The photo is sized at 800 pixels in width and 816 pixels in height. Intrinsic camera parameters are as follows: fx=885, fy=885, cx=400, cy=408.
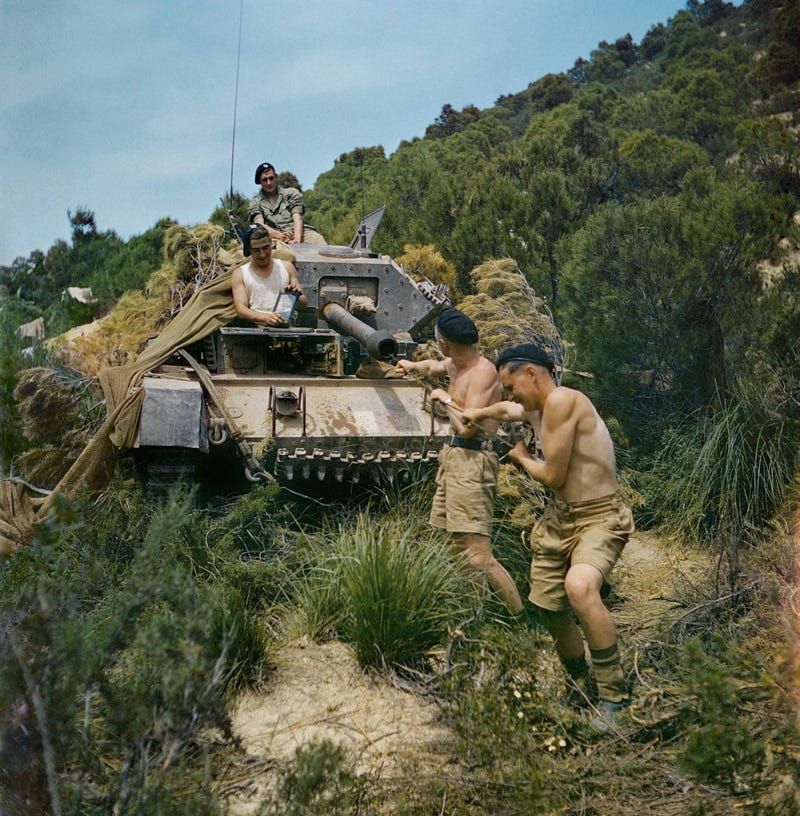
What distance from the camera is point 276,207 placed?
9.34m

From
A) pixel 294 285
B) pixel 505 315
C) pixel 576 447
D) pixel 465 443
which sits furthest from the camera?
pixel 505 315

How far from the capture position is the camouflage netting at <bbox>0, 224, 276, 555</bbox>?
600cm

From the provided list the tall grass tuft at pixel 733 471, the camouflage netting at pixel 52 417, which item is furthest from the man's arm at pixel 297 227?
the tall grass tuft at pixel 733 471

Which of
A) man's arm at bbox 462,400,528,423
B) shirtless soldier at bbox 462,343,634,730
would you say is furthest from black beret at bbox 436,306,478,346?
shirtless soldier at bbox 462,343,634,730

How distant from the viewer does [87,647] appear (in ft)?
9.95

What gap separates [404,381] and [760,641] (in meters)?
3.36

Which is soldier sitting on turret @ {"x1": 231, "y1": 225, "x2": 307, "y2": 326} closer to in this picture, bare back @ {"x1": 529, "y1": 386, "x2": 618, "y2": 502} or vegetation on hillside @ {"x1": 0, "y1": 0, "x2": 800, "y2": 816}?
vegetation on hillside @ {"x1": 0, "y1": 0, "x2": 800, "y2": 816}

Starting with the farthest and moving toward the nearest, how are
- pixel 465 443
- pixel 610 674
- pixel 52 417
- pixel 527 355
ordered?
1. pixel 52 417
2. pixel 465 443
3. pixel 527 355
4. pixel 610 674

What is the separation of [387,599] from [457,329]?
1639 millimetres

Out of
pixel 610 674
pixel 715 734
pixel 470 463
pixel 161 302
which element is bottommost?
pixel 610 674

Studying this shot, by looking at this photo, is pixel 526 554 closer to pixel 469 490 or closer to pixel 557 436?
pixel 469 490

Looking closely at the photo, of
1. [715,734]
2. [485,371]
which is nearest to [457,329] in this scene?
[485,371]

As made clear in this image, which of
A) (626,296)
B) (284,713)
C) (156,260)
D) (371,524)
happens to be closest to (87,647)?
(284,713)

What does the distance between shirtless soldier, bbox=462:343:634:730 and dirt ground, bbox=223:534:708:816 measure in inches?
29.8
